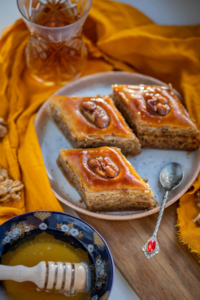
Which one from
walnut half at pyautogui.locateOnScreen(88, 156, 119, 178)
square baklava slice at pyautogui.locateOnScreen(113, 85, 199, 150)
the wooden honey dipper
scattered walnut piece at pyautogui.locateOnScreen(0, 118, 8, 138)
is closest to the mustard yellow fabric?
scattered walnut piece at pyautogui.locateOnScreen(0, 118, 8, 138)

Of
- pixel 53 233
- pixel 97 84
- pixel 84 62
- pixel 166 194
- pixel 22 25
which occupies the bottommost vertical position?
pixel 166 194

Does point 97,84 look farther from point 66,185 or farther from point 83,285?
point 83,285

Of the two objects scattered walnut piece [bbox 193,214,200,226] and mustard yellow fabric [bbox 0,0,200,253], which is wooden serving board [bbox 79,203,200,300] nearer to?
scattered walnut piece [bbox 193,214,200,226]

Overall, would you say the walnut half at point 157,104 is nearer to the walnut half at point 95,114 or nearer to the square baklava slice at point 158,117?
the square baklava slice at point 158,117

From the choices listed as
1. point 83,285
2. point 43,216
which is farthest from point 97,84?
point 83,285

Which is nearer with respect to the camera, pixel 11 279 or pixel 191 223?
pixel 11 279

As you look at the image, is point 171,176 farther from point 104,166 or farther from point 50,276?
point 50,276

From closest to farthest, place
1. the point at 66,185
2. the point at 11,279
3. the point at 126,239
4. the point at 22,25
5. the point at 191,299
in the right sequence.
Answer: the point at 11,279 < the point at 191,299 < the point at 126,239 < the point at 66,185 < the point at 22,25
